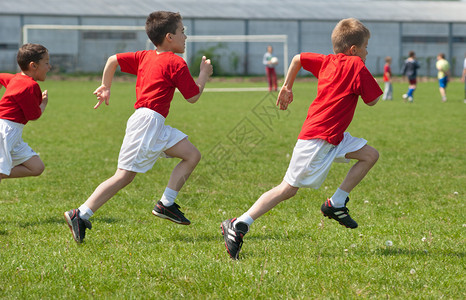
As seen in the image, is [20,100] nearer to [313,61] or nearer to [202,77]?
[202,77]

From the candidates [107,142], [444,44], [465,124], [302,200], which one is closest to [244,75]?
[444,44]

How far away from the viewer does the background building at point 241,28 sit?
41406 millimetres

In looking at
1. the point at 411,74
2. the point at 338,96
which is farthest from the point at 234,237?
the point at 411,74

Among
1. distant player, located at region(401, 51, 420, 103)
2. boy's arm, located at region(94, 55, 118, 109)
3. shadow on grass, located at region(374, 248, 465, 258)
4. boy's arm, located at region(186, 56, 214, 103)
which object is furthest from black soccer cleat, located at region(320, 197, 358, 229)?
distant player, located at region(401, 51, 420, 103)

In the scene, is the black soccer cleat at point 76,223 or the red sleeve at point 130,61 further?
the red sleeve at point 130,61

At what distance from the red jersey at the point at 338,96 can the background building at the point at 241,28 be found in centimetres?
3711

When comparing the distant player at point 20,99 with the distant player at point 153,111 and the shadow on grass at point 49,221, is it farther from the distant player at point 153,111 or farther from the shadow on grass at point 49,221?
the distant player at point 153,111

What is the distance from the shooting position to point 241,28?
46844 mm

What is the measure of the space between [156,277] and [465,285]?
2046 mm

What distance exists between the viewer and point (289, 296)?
355 cm

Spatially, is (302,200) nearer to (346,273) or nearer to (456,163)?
(346,273)

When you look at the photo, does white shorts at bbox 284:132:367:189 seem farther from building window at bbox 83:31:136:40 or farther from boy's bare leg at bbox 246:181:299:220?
building window at bbox 83:31:136:40

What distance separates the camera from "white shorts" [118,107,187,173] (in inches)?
184

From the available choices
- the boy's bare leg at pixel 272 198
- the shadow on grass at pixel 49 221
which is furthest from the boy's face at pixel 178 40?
the shadow on grass at pixel 49 221
